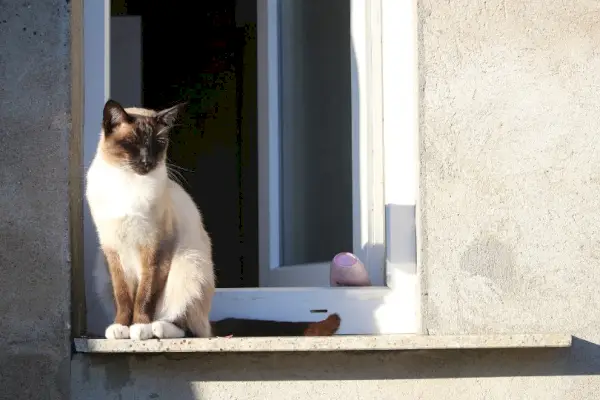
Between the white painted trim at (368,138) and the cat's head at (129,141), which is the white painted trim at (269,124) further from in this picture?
the cat's head at (129,141)

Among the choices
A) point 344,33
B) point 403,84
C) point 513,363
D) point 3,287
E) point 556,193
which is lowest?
point 513,363

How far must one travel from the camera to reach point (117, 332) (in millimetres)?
2502

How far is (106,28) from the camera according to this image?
281 centimetres

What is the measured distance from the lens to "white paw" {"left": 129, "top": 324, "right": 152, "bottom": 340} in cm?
249

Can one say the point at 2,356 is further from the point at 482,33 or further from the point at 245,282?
the point at 245,282

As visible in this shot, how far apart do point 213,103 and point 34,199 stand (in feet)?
9.32

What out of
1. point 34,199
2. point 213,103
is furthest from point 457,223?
point 213,103

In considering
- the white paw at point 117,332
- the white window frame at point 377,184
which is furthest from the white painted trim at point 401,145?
the white paw at point 117,332

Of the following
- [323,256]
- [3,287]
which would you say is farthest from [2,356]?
[323,256]

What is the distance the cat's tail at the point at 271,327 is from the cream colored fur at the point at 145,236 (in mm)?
145

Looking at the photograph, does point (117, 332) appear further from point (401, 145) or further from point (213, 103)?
point (213, 103)

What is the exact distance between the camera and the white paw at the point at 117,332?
250 cm

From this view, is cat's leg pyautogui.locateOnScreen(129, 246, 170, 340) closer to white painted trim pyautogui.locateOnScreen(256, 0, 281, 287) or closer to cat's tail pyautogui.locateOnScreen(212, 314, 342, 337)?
cat's tail pyautogui.locateOnScreen(212, 314, 342, 337)

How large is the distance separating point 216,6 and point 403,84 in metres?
2.74
